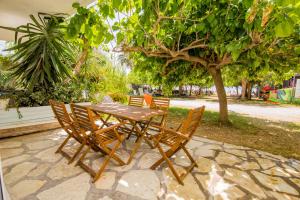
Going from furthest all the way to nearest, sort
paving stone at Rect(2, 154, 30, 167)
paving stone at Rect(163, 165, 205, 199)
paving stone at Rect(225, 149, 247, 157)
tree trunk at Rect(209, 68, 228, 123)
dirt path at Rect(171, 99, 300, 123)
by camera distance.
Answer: dirt path at Rect(171, 99, 300, 123), tree trunk at Rect(209, 68, 228, 123), paving stone at Rect(225, 149, 247, 157), paving stone at Rect(2, 154, 30, 167), paving stone at Rect(163, 165, 205, 199)

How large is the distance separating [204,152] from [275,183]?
1187 millimetres

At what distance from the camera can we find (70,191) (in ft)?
6.43

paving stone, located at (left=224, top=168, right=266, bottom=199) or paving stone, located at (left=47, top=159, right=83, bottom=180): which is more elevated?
paving stone, located at (left=47, top=159, right=83, bottom=180)

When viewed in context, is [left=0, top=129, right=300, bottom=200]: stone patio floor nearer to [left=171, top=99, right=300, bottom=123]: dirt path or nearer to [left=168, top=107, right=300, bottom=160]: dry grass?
[left=168, top=107, right=300, bottom=160]: dry grass

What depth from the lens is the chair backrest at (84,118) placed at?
2196mm

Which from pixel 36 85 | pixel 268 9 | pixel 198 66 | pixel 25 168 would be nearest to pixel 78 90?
pixel 36 85

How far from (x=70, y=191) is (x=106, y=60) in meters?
7.90

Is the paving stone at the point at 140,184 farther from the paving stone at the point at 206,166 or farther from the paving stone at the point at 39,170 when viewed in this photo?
the paving stone at the point at 39,170

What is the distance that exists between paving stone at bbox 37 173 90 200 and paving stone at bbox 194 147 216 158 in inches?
79.9

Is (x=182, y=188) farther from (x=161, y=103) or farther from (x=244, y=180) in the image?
(x=161, y=103)

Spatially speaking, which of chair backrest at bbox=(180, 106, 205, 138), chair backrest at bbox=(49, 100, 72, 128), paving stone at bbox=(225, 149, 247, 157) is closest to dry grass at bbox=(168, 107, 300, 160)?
paving stone at bbox=(225, 149, 247, 157)

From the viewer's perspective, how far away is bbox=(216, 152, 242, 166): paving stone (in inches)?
112

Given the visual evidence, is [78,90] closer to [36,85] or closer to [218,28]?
[36,85]

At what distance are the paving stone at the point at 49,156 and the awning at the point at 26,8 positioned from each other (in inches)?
132
